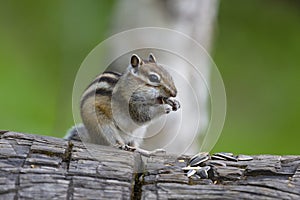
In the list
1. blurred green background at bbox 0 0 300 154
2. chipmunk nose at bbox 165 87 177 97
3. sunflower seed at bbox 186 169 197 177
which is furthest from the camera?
blurred green background at bbox 0 0 300 154

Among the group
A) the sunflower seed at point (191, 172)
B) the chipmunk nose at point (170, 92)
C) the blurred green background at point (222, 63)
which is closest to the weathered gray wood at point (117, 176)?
the sunflower seed at point (191, 172)

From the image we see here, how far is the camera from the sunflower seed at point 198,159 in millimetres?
1746

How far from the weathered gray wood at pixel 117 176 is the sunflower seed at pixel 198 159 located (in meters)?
0.02

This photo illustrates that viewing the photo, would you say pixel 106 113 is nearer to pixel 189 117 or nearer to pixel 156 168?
pixel 156 168

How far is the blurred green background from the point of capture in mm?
4379

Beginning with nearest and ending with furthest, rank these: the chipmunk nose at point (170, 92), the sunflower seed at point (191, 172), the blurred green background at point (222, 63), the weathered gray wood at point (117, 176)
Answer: the weathered gray wood at point (117, 176) → the sunflower seed at point (191, 172) → the chipmunk nose at point (170, 92) → the blurred green background at point (222, 63)

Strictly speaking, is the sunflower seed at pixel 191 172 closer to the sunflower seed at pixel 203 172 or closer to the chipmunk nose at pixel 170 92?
the sunflower seed at pixel 203 172

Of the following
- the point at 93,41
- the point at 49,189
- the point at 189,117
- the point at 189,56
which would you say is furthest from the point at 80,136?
Result: the point at 93,41

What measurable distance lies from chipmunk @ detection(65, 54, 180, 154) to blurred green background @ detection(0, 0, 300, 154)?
186cm

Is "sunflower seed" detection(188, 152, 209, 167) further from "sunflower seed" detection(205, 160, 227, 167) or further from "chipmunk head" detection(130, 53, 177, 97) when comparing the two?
"chipmunk head" detection(130, 53, 177, 97)

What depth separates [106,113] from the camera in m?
2.12

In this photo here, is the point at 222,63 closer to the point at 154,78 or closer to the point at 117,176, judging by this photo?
the point at 154,78

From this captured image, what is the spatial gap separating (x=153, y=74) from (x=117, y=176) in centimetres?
52

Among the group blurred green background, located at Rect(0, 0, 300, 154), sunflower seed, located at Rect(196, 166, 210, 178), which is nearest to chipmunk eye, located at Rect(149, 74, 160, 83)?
sunflower seed, located at Rect(196, 166, 210, 178)
